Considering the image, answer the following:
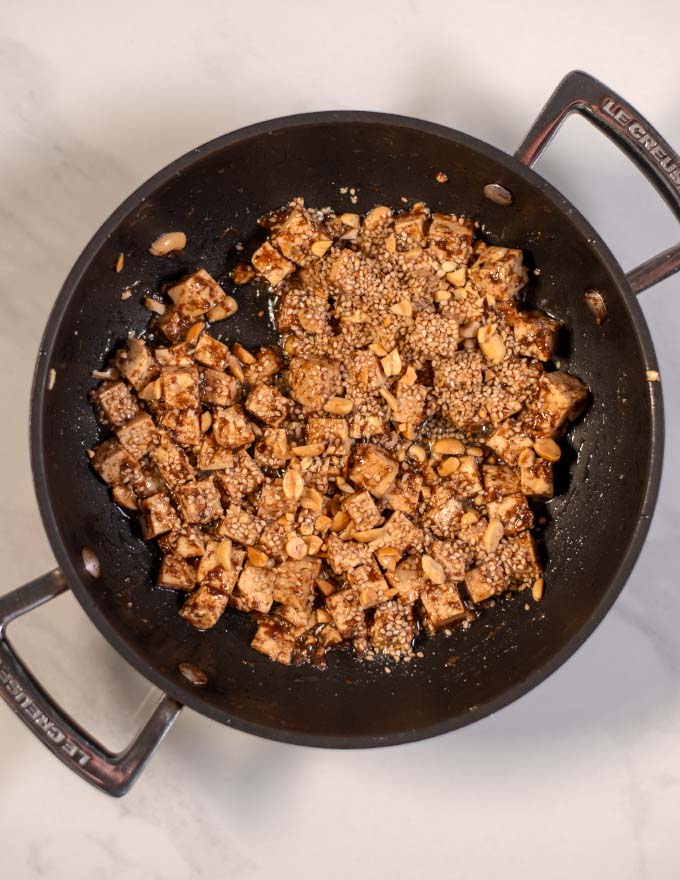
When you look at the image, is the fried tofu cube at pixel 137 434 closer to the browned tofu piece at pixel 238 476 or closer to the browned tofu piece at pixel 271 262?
the browned tofu piece at pixel 238 476

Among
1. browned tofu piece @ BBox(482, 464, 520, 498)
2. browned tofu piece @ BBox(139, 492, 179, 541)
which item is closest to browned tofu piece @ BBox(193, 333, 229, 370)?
browned tofu piece @ BBox(139, 492, 179, 541)

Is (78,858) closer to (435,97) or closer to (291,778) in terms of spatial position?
(291,778)

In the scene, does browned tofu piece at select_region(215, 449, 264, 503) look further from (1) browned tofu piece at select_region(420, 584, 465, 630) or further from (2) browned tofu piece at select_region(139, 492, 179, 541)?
(1) browned tofu piece at select_region(420, 584, 465, 630)

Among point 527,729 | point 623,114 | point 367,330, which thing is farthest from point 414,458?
point 623,114

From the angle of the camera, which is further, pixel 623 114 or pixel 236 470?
pixel 236 470

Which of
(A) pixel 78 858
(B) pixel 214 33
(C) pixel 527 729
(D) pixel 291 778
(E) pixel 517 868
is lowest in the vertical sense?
(E) pixel 517 868

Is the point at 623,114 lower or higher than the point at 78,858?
higher

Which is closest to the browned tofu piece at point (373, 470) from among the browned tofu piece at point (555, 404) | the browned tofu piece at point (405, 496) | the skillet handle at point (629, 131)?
the browned tofu piece at point (405, 496)

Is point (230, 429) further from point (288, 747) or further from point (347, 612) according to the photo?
point (288, 747)
